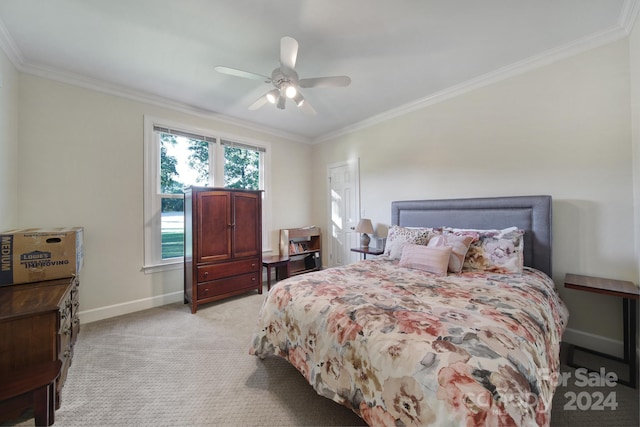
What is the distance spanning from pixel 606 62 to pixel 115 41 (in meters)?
4.28

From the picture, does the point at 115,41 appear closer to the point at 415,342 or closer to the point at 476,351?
the point at 415,342

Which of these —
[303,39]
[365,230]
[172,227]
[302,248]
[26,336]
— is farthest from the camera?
[302,248]

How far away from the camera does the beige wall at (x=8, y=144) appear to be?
80.9 inches

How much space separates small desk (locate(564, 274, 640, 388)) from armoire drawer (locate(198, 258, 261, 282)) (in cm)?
338

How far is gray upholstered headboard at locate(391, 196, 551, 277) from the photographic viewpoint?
2264mm

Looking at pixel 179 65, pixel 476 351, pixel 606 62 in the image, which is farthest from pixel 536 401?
pixel 179 65

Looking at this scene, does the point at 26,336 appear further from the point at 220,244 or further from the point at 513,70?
the point at 513,70

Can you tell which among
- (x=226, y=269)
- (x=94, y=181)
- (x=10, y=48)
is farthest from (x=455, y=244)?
(x=10, y=48)

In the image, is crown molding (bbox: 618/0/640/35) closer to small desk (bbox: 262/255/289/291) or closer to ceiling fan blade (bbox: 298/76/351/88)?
ceiling fan blade (bbox: 298/76/351/88)

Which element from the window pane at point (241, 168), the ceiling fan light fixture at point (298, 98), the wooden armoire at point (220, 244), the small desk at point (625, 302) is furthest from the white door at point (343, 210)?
the small desk at point (625, 302)

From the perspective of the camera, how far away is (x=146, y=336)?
2367 millimetres

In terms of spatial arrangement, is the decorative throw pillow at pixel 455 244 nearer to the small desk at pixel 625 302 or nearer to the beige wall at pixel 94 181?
the small desk at pixel 625 302

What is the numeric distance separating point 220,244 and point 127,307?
1.28 m

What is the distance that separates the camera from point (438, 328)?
1121 millimetres
